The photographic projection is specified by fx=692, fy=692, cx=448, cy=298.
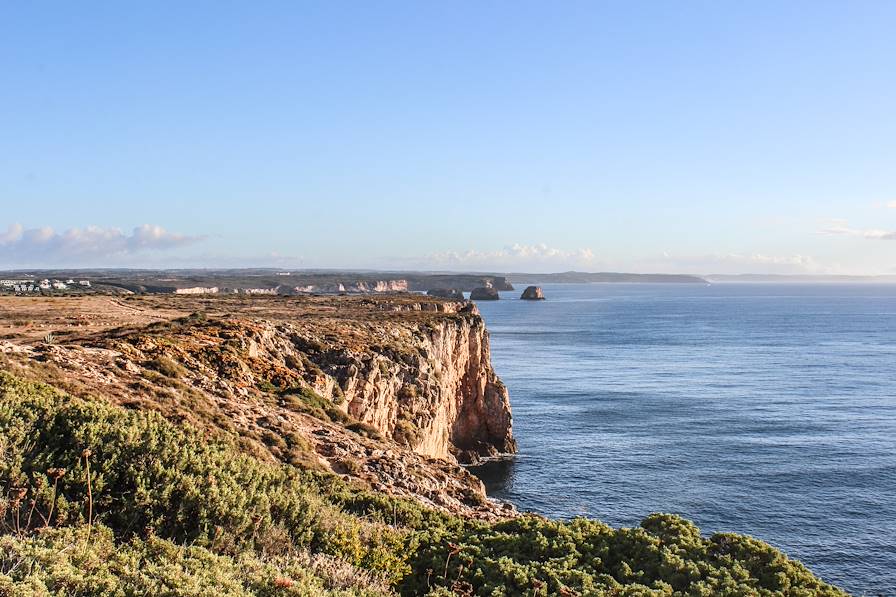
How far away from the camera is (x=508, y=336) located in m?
120

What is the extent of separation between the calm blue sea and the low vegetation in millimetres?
20957

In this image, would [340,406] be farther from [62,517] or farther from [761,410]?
[761,410]

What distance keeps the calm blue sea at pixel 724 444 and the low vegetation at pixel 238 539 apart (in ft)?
68.8

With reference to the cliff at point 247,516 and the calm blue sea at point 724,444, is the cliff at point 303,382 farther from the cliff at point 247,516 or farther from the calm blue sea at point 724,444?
the calm blue sea at point 724,444

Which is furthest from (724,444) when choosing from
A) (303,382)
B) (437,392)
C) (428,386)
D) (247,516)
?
(247,516)

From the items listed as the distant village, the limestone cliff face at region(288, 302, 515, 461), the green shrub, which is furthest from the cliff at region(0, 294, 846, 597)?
the distant village

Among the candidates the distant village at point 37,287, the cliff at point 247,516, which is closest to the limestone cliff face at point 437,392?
the cliff at point 247,516

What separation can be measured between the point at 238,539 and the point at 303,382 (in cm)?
1685

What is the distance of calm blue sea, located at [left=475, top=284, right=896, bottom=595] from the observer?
34594 millimetres

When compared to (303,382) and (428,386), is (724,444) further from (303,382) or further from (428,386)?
(303,382)

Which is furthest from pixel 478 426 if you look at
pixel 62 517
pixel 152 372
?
pixel 62 517

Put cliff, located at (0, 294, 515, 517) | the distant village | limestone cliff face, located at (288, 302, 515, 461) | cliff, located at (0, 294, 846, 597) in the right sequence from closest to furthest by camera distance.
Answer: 1. cliff, located at (0, 294, 846, 597)
2. cliff, located at (0, 294, 515, 517)
3. limestone cliff face, located at (288, 302, 515, 461)
4. the distant village

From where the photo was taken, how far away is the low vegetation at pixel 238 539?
Answer: 8.59 meters

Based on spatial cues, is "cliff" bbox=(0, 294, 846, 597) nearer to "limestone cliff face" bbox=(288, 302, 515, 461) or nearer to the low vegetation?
the low vegetation
